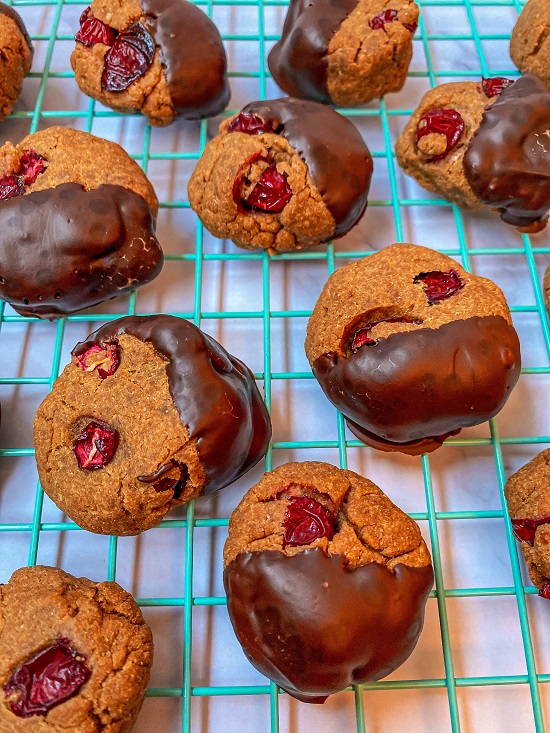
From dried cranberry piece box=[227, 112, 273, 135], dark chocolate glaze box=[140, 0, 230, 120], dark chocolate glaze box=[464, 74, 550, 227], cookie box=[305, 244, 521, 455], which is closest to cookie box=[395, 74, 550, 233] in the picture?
dark chocolate glaze box=[464, 74, 550, 227]

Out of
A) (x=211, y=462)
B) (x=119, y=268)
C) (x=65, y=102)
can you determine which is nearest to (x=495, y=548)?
(x=211, y=462)

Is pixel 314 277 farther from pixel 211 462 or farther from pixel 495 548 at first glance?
pixel 495 548

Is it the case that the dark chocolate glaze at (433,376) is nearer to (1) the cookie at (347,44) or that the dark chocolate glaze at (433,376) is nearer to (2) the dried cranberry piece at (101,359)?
(2) the dried cranberry piece at (101,359)

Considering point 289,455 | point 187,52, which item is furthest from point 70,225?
point 289,455

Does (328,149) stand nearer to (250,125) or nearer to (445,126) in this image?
(250,125)

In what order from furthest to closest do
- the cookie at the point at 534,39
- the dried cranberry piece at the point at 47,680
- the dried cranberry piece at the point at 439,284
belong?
the cookie at the point at 534,39 → the dried cranberry piece at the point at 439,284 → the dried cranberry piece at the point at 47,680

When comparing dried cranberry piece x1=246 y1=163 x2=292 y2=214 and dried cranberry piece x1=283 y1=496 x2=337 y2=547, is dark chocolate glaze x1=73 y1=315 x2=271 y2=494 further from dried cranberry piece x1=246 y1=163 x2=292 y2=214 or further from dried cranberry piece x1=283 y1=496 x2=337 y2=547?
dried cranberry piece x1=246 y1=163 x2=292 y2=214

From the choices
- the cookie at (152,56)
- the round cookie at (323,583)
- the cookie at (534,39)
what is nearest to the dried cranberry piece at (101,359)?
the round cookie at (323,583)
